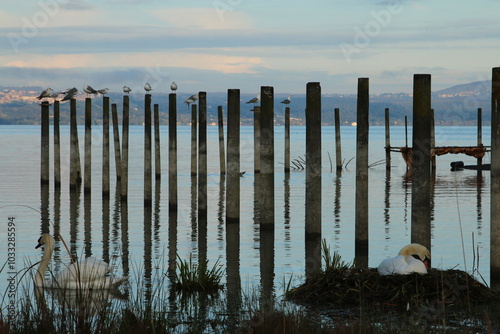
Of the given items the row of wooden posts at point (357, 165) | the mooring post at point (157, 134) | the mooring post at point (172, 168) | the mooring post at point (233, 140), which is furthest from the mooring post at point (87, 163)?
the mooring post at point (233, 140)

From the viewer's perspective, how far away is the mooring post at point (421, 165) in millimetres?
11602

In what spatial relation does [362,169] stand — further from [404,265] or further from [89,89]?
[89,89]

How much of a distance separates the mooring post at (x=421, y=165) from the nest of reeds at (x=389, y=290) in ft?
5.98

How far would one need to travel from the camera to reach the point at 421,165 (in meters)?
11.6

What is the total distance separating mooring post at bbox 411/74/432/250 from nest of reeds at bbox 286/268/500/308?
1824 mm

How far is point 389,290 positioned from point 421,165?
2797mm

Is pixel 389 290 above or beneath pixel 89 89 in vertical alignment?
beneath

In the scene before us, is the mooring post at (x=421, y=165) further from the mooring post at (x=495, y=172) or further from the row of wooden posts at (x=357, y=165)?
the mooring post at (x=495, y=172)

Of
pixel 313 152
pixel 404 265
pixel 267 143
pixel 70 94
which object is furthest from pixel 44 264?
pixel 70 94

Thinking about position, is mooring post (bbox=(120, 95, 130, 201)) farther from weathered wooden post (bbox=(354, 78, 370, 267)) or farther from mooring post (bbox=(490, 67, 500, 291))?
mooring post (bbox=(490, 67, 500, 291))

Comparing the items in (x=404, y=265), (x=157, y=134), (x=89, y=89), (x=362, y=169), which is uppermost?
(x=89, y=89)

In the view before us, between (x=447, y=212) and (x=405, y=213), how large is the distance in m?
1.11

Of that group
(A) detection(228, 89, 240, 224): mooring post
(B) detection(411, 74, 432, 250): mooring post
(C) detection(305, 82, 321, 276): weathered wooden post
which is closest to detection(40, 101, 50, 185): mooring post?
(A) detection(228, 89, 240, 224): mooring post

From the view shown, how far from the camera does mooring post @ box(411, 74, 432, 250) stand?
38.1 ft
